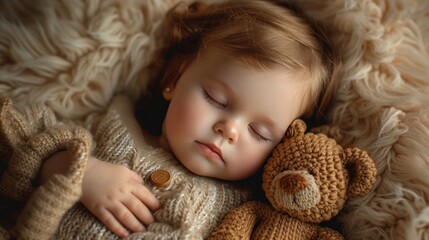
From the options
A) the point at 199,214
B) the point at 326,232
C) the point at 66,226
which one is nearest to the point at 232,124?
the point at 199,214

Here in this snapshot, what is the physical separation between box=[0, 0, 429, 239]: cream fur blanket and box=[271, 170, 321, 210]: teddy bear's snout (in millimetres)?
176

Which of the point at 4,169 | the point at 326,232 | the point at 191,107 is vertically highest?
the point at 191,107

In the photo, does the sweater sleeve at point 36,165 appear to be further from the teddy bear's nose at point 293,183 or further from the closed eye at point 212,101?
the teddy bear's nose at point 293,183

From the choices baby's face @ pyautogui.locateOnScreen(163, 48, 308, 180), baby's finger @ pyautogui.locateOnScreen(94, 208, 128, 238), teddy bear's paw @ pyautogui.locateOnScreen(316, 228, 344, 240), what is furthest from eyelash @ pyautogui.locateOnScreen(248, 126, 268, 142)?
baby's finger @ pyautogui.locateOnScreen(94, 208, 128, 238)

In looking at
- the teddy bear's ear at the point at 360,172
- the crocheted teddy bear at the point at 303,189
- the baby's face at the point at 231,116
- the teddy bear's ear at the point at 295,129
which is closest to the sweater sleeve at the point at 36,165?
the baby's face at the point at 231,116

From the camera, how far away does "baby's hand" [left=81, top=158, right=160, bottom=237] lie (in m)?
1.07

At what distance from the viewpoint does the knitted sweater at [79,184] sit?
984 millimetres

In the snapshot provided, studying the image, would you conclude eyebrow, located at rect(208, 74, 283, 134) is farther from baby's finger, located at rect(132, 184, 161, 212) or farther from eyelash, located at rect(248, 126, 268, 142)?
baby's finger, located at rect(132, 184, 161, 212)

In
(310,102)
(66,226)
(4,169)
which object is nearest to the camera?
(66,226)

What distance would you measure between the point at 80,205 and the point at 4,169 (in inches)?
9.4

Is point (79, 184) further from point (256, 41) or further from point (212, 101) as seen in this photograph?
point (256, 41)

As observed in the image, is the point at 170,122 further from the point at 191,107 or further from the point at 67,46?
the point at 67,46

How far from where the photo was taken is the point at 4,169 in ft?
3.91

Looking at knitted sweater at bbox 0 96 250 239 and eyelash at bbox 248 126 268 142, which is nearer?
knitted sweater at bbox 0 96 250 239
